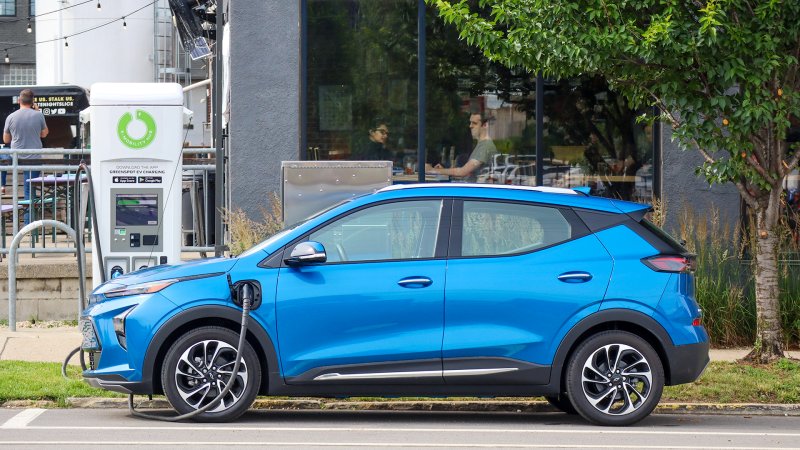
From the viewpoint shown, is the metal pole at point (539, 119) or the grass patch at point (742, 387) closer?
the grass patch at point (742, 387)

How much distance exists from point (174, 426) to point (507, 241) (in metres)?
2.58

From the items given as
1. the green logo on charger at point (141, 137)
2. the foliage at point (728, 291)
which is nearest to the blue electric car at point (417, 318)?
the green logo on charger at point (141, 137)

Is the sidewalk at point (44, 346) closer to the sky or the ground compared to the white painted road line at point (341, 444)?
closer to the ground

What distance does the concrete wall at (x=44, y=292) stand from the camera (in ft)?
42.6

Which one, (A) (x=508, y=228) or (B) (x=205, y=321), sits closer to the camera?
(B) (x=205, y=321)

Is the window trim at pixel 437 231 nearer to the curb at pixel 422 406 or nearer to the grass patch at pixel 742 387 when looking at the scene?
the curb at pixel 422 406

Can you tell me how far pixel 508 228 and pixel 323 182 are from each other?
3.91 m

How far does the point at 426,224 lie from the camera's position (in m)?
8.02

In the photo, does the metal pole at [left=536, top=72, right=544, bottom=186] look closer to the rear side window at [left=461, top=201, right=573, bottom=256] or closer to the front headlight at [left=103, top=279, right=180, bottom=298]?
the rear side window at [left=461, top=201, right=573, bottom=256]

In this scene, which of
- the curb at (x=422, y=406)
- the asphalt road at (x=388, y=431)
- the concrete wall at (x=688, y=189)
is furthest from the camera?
the concrete wall at (x=688, y=189)

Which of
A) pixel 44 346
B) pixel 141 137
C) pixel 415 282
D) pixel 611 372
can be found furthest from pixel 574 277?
pixel 44 346

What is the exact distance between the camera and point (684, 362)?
312 inches

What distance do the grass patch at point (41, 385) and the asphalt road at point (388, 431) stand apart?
0.23 meters

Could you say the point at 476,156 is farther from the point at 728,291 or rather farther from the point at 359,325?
the point at 359,325
